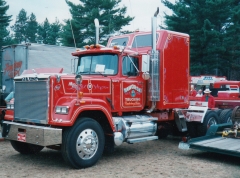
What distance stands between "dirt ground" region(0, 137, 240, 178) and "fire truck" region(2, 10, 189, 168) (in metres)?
0.33

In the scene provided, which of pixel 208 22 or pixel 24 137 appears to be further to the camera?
pixel 208 22

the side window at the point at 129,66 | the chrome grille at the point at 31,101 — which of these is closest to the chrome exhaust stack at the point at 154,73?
the side window at the point at 129,66

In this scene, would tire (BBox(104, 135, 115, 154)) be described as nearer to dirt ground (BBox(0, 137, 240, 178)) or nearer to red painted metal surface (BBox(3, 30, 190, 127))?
dirt ground (BBox(0, 137, 240, 178))

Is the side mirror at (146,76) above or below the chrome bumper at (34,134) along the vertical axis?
above

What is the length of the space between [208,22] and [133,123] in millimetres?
21432

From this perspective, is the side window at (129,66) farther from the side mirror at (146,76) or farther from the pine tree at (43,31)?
the pine tree at (43,31)

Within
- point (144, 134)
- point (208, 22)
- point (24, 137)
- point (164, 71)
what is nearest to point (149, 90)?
point (164, 71)

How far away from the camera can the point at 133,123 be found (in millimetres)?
8164

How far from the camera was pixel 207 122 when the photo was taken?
34.7 ft

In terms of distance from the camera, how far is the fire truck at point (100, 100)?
6.83m

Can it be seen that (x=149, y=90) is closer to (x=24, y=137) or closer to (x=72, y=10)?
(x=24, y=137)

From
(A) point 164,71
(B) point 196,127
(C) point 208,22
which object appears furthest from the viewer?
(C) point 208,22

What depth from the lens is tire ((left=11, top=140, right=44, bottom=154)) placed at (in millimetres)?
8266

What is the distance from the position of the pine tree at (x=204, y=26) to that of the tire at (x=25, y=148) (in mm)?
21758
